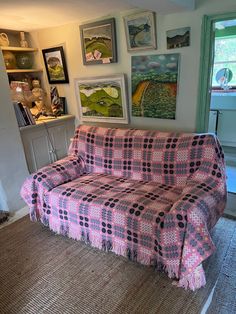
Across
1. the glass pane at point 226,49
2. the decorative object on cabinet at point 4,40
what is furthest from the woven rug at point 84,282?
the glass pane at point 226,49

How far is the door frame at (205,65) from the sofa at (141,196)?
0.98ft

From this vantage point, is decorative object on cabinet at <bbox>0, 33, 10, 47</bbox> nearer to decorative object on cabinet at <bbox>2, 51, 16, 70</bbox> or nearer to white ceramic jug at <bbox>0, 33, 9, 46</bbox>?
white ceramic jug at <bbox>0, 33, 9, 46</bbox>

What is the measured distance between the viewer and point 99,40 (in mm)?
2430

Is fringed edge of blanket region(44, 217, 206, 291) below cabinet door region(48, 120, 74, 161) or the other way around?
below

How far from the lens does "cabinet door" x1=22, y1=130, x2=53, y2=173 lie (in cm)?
261

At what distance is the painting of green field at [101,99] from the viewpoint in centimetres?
253

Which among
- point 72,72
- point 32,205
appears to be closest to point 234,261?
point 32,205

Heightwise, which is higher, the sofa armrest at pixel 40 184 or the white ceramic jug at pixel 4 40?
the white ceramic jug at pixel 4 40

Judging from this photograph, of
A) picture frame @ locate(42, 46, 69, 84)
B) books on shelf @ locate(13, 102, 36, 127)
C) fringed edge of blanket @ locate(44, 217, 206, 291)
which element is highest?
picture frame @ locate(42, 46, 69, 84)

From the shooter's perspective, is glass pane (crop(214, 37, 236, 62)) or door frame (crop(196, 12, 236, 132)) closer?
door frame (crop(196, 12, 236, 132))

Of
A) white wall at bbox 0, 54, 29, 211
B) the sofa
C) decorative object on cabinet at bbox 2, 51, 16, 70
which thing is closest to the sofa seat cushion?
the sofa

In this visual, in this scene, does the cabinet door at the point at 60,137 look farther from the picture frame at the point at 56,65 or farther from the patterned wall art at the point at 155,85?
the patterned wall art at the point at 155,85

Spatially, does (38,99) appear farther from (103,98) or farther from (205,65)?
(205,65)

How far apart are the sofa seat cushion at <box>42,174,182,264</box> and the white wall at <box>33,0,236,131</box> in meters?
0.70
